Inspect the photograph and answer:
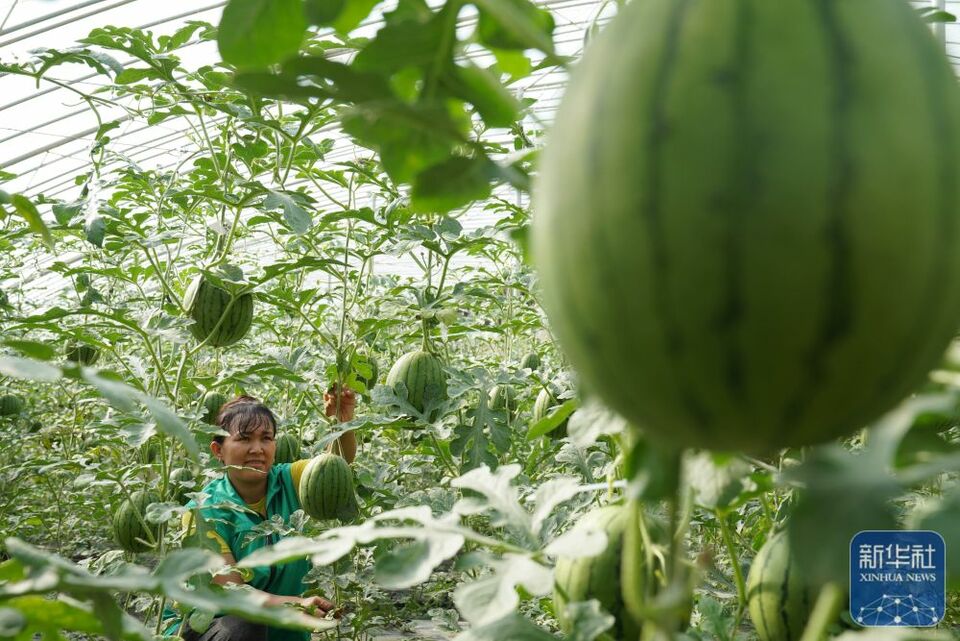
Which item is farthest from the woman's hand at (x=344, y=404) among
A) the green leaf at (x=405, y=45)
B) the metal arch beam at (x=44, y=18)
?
the metal arch beam at (x=44, y=18)

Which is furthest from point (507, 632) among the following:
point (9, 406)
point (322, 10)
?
point (9, 406)

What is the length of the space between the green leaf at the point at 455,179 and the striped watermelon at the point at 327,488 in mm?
2825

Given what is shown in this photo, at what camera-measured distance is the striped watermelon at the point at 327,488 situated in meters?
3.48

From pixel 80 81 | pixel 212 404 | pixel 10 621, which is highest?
pixel 10 621

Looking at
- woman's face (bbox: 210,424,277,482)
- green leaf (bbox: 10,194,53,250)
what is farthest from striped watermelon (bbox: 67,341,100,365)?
green leaf (bbox: 10,194,53,250)

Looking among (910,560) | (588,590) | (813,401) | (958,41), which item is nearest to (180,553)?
(588,590)

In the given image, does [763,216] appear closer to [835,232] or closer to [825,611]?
[835,232]

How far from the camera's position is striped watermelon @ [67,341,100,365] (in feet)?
19.1

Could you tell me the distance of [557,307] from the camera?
59cm

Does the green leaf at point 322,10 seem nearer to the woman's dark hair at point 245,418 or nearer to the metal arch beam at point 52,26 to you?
the woman's dark hair at point 245,418

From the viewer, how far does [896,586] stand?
1.11 m

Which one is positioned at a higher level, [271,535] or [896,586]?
[896,586]

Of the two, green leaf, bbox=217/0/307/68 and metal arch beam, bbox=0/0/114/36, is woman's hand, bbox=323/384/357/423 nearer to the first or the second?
green leaf, bbox=217/0/307/68

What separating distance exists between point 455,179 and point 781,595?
80 centimetres
